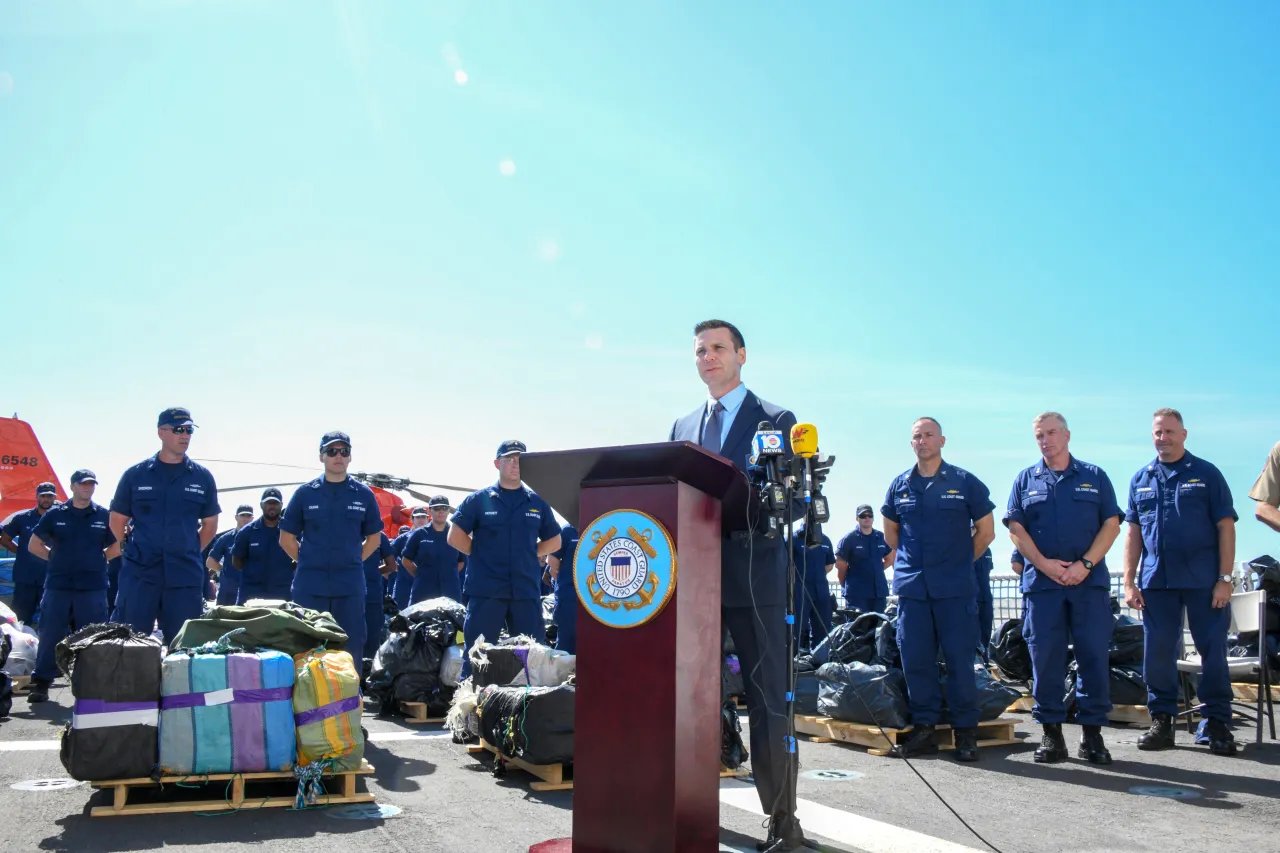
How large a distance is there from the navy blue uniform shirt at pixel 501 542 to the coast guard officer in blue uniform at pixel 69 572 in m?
3.51

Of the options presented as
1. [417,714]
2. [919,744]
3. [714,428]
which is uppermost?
[714,428]

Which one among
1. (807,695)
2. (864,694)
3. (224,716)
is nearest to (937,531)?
(864,694)

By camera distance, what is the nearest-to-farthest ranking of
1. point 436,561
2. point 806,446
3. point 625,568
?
point 625,568, point 806,446, point 436,561

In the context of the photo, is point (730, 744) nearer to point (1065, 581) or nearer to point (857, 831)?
point (857, 831)

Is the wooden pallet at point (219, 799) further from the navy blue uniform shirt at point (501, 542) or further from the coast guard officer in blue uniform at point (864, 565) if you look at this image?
the coast guard officer in blue uniform at point (864, 565)

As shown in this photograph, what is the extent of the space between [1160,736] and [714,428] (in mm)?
4363

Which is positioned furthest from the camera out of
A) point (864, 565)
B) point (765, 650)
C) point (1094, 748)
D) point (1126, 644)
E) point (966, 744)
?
point (864, 565)

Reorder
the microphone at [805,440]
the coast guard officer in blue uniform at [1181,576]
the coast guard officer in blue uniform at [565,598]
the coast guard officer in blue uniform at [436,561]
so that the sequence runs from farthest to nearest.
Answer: the coast guard officer in blue uniform at [436,561]
the coast guard officer in blue uniform at [565,598]
the coast guard officer in blue uniform at [1181,576]
the microphone at [805,440]

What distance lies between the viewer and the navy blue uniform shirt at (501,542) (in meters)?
7.36

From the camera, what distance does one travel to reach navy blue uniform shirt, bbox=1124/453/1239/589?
6.23m

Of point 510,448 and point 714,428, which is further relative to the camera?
point 510,448

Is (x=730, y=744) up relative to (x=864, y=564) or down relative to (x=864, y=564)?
down

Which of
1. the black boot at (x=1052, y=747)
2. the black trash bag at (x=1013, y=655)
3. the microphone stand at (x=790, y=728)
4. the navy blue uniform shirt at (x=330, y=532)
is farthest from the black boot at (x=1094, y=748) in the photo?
the navy blue uniform shirt at (x=330, y=532)

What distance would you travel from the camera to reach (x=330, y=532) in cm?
679
